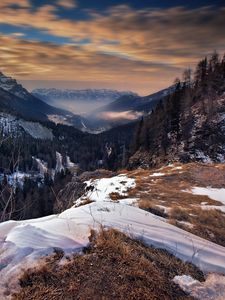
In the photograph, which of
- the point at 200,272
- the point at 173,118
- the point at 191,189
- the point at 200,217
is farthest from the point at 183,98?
Answer: the point at 200,272

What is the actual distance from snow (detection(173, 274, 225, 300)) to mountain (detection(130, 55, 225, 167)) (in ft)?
186

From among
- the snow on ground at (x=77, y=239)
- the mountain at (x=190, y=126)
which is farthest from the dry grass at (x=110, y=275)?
the mountain at (x=190, y=126)

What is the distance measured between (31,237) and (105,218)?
225 cm

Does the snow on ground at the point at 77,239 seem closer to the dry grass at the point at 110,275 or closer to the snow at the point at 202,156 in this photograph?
the dry grass at the point at 110,275

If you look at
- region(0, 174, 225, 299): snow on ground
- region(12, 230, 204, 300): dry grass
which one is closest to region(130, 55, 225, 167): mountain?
region(0, 174, 225, 299): snow on ground

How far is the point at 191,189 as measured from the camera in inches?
809

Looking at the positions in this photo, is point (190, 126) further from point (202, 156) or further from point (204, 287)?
point (204, 287)

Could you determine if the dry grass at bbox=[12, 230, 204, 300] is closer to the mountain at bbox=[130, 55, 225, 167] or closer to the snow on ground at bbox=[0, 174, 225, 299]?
the snow on ground at bbox=[0, 174, 225, 299]

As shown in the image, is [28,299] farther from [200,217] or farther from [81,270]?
[200,217]

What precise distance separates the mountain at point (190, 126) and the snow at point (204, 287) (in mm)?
56815

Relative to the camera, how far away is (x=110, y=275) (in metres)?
5.86

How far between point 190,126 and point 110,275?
75229mm

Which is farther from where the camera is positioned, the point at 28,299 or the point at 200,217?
the point at 200,217

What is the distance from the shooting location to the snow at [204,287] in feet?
18.5
